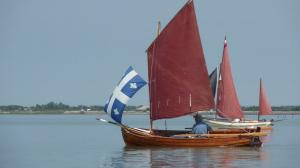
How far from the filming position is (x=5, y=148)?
5875 cm

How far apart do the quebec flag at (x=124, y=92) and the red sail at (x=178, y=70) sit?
69.7 inches

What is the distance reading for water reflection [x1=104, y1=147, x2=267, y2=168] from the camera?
42.1 metres

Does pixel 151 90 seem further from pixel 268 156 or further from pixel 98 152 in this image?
pixel 268 156

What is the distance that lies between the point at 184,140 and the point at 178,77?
4684 millimetres

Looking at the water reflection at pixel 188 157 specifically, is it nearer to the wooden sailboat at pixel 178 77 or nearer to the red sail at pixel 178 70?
the wooden sailboat at pixel 178 77

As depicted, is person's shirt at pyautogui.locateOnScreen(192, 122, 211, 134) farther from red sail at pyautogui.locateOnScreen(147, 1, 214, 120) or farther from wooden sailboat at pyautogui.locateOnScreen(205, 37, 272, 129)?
wooden sailboat at pyautogui.locateOnScreen(205, 37, 272, 129)

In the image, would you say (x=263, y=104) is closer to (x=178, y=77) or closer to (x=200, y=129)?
(x=178, y=77)

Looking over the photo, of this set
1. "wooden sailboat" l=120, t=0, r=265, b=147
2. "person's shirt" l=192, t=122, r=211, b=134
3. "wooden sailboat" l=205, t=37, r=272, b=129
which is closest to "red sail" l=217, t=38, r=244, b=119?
"wooden sailboat" l=205, t=37, r=272, b=129

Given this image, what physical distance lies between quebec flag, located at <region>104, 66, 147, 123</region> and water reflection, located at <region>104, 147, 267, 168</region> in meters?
2.64

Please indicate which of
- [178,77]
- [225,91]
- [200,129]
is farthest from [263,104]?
[200,129]

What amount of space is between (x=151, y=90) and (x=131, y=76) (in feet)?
7.78

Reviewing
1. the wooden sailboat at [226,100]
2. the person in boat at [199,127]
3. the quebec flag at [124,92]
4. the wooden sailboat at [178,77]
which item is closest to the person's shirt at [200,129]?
the person in boat at [199,127]

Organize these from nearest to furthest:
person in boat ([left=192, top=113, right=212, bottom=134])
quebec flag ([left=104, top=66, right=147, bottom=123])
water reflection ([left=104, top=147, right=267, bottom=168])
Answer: water reflection ([left=104, top=147, right=267, bottom=168]) → person in boat ([left=192, top=113, right=212, bottom=134]) → quebec flag ([left=104, top=66, right=147, bottom=123])

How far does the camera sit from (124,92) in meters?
51.2
